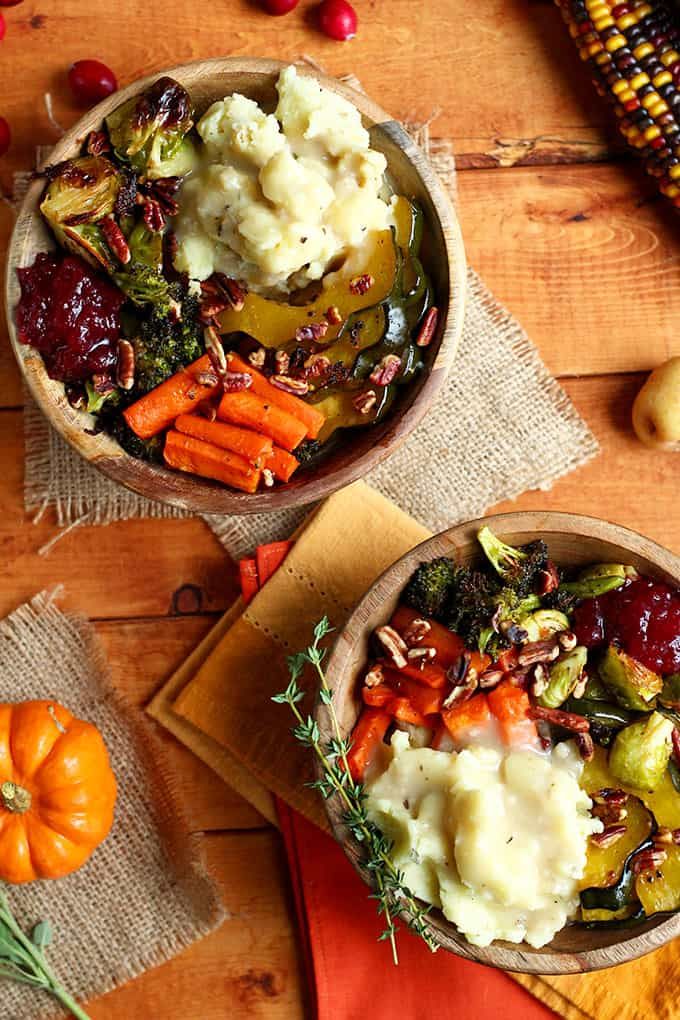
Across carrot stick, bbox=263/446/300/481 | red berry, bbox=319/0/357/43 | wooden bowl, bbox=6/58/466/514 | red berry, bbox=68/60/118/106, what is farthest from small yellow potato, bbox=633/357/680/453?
red berry, bbox=68/60/118/106

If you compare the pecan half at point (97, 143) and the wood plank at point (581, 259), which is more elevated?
the pecan half at point (97, 143)

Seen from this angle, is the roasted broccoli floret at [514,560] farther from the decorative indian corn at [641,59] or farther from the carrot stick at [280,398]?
the decorative indian corn at [641,59]

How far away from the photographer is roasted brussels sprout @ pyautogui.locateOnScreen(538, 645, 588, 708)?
2.26 meters

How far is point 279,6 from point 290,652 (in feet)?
5.35

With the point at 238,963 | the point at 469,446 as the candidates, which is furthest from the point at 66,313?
the point at 238,963

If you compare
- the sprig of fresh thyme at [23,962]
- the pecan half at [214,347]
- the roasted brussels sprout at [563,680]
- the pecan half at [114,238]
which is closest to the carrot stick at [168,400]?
the pecan half at [214,347]

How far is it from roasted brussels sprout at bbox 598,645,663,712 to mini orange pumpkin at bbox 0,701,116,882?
3.99 feet

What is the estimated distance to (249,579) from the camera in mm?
2619

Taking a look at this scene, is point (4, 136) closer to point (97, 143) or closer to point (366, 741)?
point (97, 143)

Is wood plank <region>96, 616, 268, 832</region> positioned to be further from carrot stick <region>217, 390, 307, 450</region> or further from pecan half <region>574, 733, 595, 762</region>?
pecan half <region>574, 733, 595, 762</region>

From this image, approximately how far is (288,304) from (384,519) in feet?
2.04

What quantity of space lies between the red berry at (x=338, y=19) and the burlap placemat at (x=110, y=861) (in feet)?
5.35

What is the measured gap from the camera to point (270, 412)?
2285 millimetres

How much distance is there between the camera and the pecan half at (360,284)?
225cm
